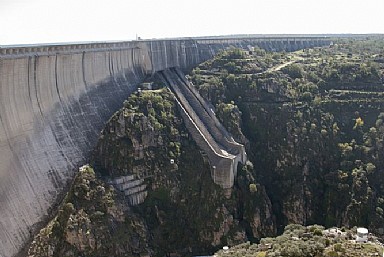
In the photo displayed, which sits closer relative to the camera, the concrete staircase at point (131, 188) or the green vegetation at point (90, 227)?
the green vegetation at point (90, 227)

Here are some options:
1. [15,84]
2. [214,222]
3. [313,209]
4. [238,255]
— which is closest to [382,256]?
[238,255]

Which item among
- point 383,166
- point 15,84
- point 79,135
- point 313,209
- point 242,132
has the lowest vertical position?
point 313,209

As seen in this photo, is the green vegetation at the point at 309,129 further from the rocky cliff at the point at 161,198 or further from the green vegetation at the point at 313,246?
the green vegetation at the point at 313,246

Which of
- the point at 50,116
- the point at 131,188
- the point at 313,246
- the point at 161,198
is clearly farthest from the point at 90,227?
the point at 313,246

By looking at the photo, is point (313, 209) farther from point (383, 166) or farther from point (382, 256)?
point (382, 256)

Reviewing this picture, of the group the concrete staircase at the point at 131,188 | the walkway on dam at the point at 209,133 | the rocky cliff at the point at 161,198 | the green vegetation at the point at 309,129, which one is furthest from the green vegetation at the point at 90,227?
the green vegetation at the point at 309,129

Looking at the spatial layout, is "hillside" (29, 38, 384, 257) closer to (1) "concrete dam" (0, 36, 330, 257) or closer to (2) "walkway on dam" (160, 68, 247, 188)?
(2) "walkway on dam" (160, 68, 247, 188)

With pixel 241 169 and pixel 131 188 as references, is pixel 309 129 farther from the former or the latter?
pixel 131 188
